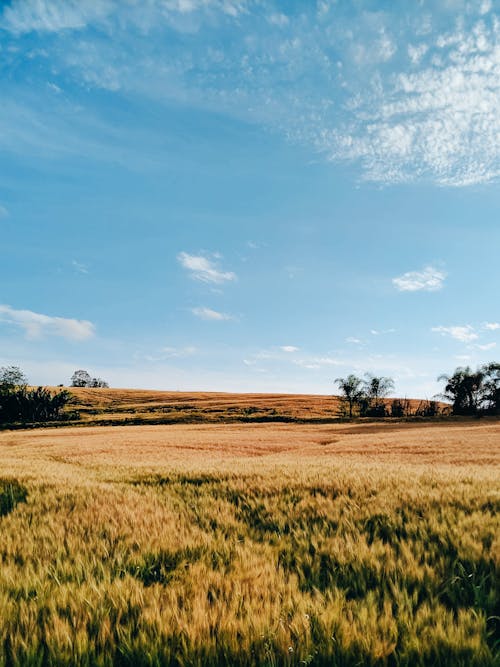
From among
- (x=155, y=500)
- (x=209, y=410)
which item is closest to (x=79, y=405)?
(x=209, y=410)

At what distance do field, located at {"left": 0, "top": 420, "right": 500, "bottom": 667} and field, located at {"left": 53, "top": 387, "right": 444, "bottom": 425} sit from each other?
62.9m

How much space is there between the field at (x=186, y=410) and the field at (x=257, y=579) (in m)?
62.9

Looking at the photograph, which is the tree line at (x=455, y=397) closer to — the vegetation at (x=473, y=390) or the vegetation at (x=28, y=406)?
the vegetation at (x=473, y=390)

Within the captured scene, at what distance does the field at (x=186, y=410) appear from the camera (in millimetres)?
68881

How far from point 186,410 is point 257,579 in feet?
273

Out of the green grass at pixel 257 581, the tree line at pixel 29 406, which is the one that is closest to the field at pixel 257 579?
the green grass at pixel 257 581

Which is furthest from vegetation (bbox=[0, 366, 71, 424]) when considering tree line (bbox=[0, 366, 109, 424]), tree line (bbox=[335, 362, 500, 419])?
tree line (bbox=[335, 362, 500, 419])

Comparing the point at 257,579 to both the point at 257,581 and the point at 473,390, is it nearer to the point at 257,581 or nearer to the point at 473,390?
the point at 257,581

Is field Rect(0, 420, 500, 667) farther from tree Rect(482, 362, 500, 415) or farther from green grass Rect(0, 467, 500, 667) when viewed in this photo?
tree Rect(482, 362, 500, 415)

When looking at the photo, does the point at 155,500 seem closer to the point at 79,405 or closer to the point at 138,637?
the point at 138,637

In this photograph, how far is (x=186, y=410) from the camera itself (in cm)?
8338

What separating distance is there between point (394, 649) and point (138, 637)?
1.40 m

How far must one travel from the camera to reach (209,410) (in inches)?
3236

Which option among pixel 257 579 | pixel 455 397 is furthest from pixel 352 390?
pixel 257 579
